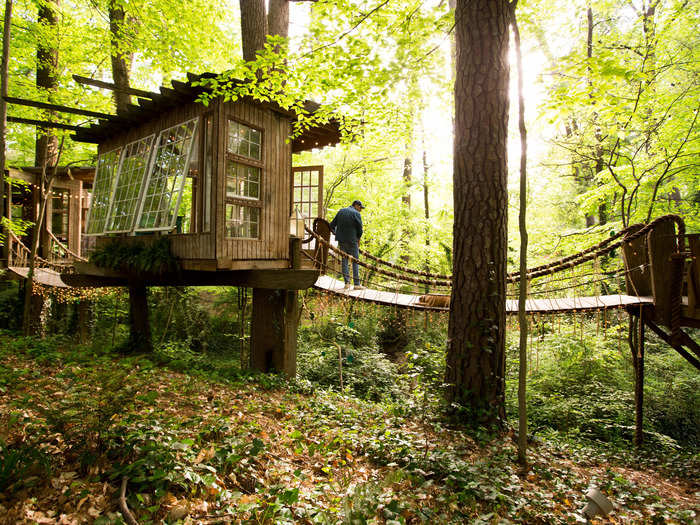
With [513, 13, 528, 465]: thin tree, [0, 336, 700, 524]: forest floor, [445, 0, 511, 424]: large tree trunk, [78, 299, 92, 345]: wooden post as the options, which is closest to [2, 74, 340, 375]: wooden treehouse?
[0, 336, 700, 524]: forest floor

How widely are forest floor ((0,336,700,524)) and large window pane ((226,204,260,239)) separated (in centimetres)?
210

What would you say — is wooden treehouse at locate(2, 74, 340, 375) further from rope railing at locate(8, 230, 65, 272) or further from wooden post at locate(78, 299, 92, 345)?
wooden post at locate(78, 299, 92, 345)

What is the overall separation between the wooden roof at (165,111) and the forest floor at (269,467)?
364 centimetres

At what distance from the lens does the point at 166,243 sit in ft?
18.2

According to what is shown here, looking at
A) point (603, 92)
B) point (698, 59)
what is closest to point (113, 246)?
point (603, 92)

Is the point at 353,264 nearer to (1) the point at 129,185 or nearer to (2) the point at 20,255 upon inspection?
(1) the point at 129,185

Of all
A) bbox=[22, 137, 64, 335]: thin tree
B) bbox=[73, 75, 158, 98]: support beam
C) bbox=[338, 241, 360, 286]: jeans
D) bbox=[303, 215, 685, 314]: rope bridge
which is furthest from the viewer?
bbox=[22, 137, 64, 335]: thin tree

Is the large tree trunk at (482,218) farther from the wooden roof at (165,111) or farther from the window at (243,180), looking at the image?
the window at (243,180)

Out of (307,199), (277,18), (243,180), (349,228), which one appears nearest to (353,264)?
(349,228)

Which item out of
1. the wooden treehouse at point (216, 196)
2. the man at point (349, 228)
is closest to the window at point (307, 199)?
the wooden treehouse at point (216, 196)

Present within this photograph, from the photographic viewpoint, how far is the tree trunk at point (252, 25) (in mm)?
6492

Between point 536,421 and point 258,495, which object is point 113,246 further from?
point 536,421

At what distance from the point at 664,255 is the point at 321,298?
4613 millimetres

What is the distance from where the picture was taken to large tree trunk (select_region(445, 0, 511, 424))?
12.1ft
